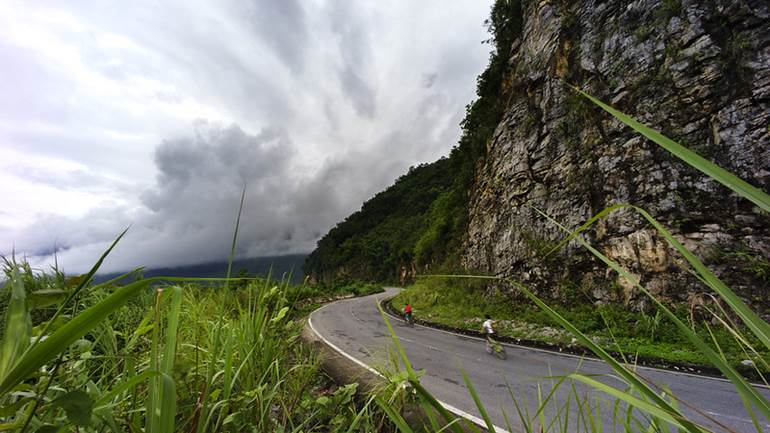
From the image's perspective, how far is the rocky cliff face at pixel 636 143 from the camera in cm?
969

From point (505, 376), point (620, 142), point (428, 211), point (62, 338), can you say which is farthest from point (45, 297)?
point (428, 211)

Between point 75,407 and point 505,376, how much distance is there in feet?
22.2

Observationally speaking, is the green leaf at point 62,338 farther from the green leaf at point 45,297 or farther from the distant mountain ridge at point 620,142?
the distant mountain ridge at point 620,142

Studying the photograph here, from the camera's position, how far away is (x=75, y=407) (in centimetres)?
61

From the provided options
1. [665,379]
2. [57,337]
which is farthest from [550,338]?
[57,337]

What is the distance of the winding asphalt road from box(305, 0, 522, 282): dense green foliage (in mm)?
3631

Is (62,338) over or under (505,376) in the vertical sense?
over

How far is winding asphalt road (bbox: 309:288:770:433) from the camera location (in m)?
4.93

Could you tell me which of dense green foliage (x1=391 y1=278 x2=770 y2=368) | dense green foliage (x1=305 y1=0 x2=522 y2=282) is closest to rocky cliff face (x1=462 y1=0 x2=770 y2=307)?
dense green foliage (x1=391 y1=278 x2=770 y2=368)

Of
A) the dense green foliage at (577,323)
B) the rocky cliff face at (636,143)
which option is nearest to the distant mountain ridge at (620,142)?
the rocky cliff face at (636,143)

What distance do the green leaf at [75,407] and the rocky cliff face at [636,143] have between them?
938 centimetres

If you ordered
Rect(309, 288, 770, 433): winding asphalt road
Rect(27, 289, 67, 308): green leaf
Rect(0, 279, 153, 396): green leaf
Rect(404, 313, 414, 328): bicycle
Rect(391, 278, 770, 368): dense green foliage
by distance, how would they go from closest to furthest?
1. Rect(0, 279, 153, 396): green leaf
2. Rect(27, 289, 67, 308): green leaf
3. Rect(309, 288, 770, 433): winding asphalt road
4. Rect(391, 278, 770, 368): dense green foliage
5. Rect(404, 313, 414, 328): bicycle

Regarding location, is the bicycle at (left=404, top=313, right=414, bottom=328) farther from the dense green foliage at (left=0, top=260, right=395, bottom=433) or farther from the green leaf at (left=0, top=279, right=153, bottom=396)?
the green leaf at (left=0, top=279, right=153, bottom=396)

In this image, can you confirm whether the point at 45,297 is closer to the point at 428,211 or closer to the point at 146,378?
the point at 146,378
